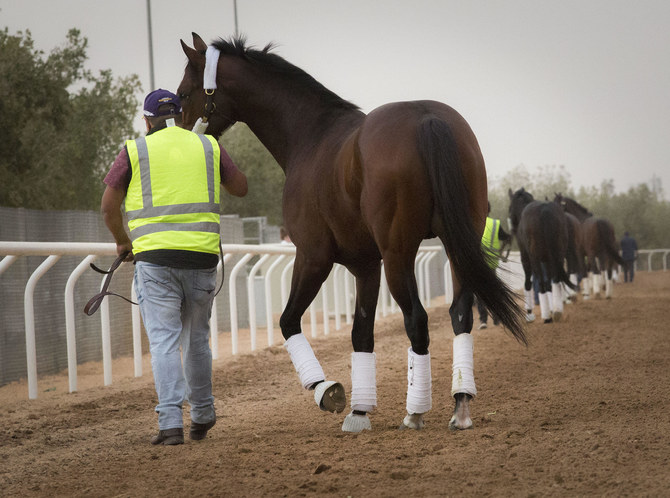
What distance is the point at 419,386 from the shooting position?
14.9 ft

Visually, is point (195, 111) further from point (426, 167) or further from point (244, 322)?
point (244, 322)

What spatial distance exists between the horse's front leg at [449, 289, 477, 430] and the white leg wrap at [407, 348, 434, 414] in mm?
141

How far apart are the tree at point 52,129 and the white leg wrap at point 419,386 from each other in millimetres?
13565

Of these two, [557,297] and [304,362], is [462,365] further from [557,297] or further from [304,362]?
[557,297]

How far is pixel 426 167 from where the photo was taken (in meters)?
4.34

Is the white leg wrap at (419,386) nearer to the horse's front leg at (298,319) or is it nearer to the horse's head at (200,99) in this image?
the horse's front leg at (298,319)

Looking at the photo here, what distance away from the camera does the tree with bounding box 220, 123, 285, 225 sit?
36.4 metres

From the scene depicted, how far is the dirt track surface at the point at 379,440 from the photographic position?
11.0 ft

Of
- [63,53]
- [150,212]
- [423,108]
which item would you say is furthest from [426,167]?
[63,53]

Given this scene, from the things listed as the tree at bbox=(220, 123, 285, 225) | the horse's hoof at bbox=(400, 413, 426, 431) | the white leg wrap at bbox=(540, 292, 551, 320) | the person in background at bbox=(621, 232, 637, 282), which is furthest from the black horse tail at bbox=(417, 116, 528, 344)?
the tree at bbox=(220, 123, 285, 225)

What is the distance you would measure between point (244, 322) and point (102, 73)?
10068mm

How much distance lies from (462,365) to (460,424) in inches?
12.1

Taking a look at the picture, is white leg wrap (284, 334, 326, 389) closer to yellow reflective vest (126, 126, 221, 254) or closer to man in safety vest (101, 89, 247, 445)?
man in safety vest (101, 89, 247, 445)

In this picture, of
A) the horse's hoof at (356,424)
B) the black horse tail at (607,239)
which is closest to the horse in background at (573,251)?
the black horse tail at (607,239)
